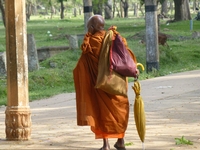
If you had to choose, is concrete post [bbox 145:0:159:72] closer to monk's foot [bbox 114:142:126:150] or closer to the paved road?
the paved road

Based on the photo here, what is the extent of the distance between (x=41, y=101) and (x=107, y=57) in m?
5.78

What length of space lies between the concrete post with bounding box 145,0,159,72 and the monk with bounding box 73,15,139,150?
9.77 m

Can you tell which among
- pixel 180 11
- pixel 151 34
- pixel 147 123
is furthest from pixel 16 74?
pixel 180 11

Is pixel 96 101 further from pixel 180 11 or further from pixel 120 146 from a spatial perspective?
pixel 180 11

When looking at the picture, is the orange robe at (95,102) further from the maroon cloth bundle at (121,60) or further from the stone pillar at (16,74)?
the stone pillar at (16,74)

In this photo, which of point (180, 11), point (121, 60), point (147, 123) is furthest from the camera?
point (180, 11)

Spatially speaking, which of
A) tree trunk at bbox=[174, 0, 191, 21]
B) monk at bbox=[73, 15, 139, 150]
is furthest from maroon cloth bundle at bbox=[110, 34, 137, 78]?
tree trunk at bbox=[174, 0, 191, 21]

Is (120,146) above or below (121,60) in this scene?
below

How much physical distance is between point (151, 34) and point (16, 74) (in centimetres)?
939

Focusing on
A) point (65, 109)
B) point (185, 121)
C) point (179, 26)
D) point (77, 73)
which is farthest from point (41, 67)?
point (179, 26)

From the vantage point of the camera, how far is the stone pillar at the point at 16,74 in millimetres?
8648

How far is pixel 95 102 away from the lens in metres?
7.88

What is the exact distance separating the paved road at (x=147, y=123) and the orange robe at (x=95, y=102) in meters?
0.47

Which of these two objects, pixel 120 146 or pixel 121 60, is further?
pixel 120 146
